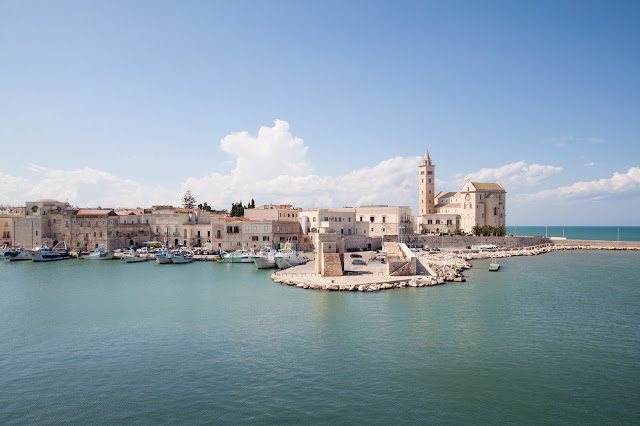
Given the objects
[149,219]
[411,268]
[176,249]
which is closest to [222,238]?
[176,249]

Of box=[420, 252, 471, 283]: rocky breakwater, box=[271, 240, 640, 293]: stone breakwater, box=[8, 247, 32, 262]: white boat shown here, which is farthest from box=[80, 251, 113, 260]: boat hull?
box=[420, 252, 471, 283]: rocky breakwater

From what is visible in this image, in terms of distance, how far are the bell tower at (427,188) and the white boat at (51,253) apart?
48.9 meters

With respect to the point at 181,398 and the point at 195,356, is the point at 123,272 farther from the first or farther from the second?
the point at 181,398

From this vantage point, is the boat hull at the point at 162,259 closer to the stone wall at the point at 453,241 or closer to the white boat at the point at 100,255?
the white boat at the point at 100,255

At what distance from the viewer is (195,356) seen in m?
14.9

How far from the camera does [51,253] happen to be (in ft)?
153

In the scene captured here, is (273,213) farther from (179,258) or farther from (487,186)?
(487,186)

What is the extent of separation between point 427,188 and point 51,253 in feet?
168

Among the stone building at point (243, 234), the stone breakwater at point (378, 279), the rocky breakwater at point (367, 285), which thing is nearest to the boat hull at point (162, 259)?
the stone building at point (243, 234)

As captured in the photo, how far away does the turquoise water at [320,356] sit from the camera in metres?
11.1

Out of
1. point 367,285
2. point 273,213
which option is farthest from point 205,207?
point 367,285

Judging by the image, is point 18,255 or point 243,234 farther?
point 243,234

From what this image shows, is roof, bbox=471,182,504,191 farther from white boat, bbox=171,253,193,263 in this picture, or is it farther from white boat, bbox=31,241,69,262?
white boat, bbox=31,241,69,262

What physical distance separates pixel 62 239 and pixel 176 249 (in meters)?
14.1
